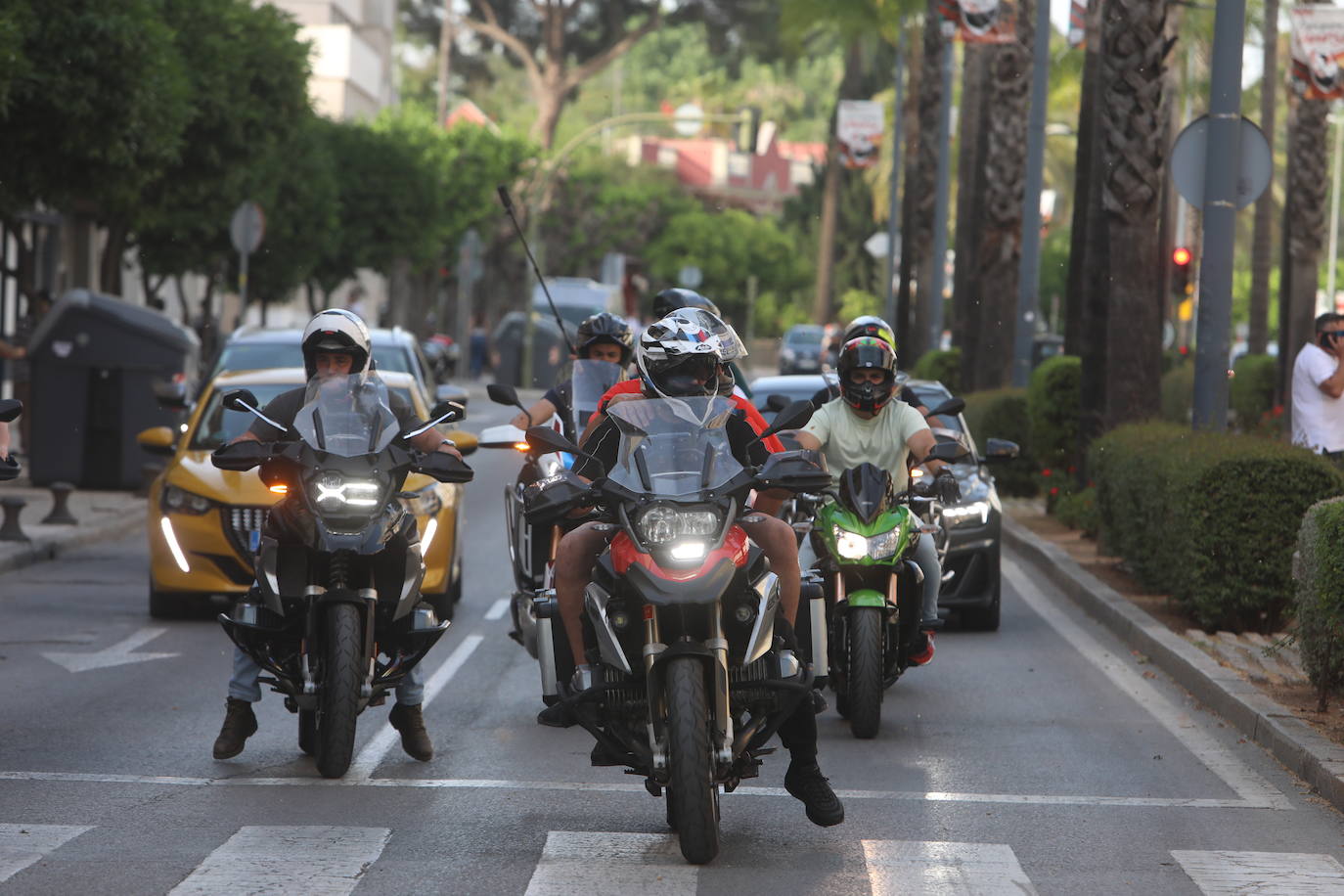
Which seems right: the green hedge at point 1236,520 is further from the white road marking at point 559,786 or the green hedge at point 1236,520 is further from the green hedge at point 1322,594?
the white road marking at point 559,786

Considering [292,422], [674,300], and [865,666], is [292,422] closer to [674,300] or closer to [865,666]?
[674,300]

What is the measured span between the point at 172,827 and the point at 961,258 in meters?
25.5

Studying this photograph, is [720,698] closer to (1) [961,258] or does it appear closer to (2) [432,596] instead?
(2) [432,596]

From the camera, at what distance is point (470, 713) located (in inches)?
405

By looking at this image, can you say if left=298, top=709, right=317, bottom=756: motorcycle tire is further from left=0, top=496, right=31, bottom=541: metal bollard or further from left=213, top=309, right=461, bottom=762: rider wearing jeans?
left=0, top=496, right=31, bottom=541: metal bollard

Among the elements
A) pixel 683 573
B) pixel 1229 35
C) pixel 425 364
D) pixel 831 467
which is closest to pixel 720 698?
pixel 683 573

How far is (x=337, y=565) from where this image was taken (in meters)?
8.37

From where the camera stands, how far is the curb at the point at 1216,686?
8.74 metres

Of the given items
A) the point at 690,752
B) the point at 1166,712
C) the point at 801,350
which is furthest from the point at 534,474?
the point at 801,350

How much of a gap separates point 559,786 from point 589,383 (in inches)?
113

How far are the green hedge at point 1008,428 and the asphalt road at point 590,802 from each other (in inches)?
455

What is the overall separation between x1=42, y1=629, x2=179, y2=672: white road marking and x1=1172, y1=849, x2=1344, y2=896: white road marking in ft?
19.9

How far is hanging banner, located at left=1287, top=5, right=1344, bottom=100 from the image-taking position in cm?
2611

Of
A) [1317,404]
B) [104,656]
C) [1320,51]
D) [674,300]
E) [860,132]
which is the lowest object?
[104,656]
